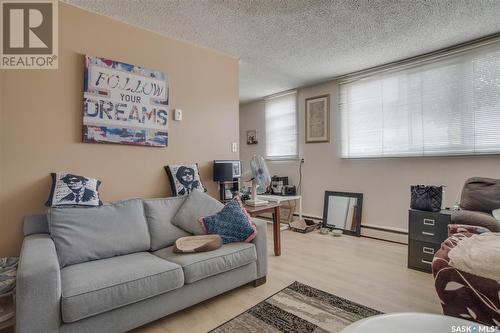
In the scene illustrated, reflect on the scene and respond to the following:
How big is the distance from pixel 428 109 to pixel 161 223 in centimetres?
326

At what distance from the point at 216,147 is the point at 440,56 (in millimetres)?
2817

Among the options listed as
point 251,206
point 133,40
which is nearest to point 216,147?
point 251,206

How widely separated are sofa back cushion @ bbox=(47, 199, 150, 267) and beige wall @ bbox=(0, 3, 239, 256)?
39 centimetres

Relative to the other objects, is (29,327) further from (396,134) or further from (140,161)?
(396,134)

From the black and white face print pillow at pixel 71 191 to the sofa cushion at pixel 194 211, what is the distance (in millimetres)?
646

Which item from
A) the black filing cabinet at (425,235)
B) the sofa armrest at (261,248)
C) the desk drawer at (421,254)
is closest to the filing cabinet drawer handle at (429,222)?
the black filing cabinet at (425,235)

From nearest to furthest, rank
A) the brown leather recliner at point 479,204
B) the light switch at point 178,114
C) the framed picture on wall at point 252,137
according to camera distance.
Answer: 1. the brown leather recliner at point 479,204
2. the light switch at point 178,114
3. the framed picture on wall at point 252,137

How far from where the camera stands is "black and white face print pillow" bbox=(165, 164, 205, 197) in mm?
2604

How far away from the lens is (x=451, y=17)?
7.70 ft

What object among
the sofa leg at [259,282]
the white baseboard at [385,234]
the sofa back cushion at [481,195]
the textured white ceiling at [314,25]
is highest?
the textured white ceiling at [314,25]

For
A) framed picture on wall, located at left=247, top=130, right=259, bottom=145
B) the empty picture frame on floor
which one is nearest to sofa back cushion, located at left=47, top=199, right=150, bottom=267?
the empty picture frame on floor

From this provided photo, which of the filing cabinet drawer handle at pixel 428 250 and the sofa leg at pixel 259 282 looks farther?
the filing cabinet drawer handle at pixel 428 250

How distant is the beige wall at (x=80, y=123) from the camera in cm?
193

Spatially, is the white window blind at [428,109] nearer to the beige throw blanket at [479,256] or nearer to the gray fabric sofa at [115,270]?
the beige throw blanket at [479,256]
